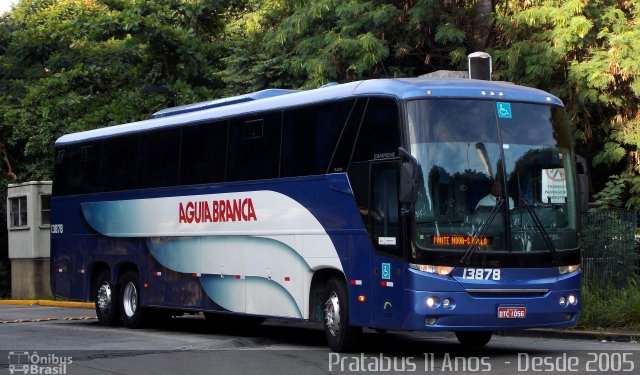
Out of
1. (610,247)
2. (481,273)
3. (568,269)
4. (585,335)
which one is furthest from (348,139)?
(610,247)

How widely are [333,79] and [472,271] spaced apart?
1421 cm

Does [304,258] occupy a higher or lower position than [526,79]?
lower

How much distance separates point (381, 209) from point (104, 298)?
30.3 feet

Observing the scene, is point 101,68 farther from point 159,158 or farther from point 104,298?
point 159,158

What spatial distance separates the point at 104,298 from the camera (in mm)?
22281

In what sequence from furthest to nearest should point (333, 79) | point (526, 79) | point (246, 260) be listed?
point (333, 79) → point (526, 79) → point (246, 260)

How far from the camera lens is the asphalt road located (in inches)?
531

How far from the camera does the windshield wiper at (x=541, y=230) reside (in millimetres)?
14398

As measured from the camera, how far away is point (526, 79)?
25688 millimetres

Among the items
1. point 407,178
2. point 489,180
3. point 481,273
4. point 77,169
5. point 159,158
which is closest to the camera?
point 407,178

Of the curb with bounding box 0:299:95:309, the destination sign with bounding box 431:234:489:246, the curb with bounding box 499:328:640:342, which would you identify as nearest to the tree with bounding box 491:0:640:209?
the curb with bounding box 499:328:640:342

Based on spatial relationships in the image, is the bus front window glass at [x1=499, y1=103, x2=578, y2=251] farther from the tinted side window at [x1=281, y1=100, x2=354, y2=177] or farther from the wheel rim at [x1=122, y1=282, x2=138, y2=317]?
the wheel rim at [x1=122, y1=282, x2=138, y2=317]

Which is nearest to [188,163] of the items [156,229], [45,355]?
[156,229]

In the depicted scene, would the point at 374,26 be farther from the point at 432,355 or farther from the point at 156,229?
the point at 432,355
